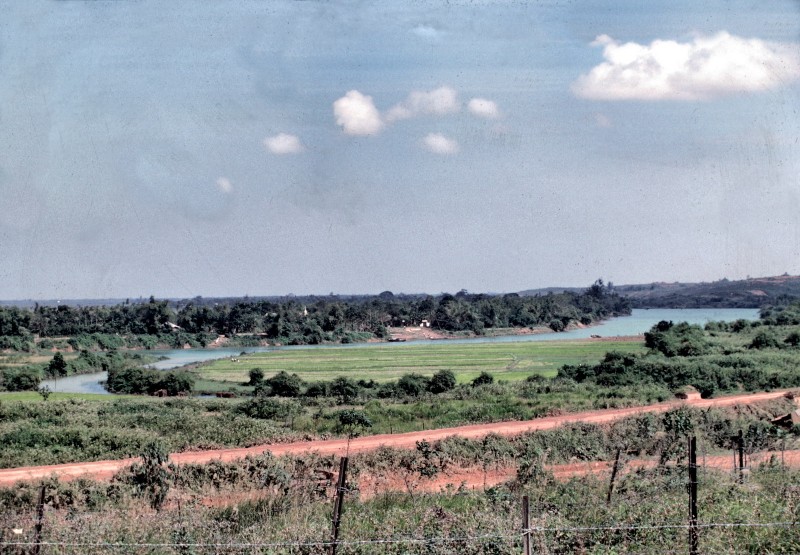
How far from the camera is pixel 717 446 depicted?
2433 cm

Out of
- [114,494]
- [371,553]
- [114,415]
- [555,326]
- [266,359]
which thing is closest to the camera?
[371,553]

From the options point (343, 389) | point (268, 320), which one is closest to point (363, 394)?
point (343, 389)

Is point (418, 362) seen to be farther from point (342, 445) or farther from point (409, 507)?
point (409, 507)

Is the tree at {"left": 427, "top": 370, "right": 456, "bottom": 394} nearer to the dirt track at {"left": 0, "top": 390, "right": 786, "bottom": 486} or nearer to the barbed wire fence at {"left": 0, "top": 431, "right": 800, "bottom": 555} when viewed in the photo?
the dirt track at {"left": 0, "top": 390, "right": 786, "bottom": 486}

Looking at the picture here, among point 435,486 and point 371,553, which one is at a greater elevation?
point 371,553

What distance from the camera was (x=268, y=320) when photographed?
121 meters

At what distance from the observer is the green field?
5934 centimetres

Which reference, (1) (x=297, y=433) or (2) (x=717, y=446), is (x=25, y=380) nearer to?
(1) (x=297, y=433)

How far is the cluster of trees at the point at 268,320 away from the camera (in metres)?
109

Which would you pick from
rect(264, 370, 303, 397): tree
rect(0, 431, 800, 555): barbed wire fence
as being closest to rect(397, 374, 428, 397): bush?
rect(264, 370, 303, 397): tree

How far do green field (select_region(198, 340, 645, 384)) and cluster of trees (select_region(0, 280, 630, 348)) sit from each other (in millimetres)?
28770

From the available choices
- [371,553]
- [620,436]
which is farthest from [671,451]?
[371,553]

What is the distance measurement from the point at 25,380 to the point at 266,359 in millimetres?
28262

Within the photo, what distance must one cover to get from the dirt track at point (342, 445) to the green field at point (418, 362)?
22.8 metres
